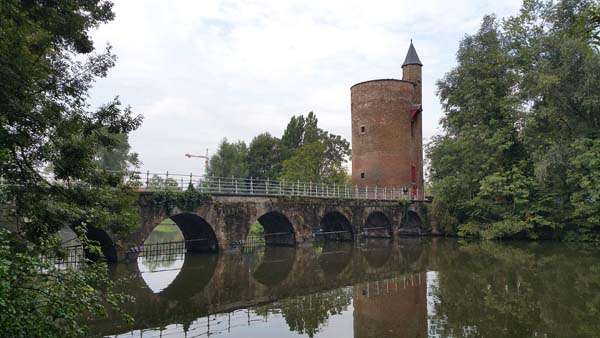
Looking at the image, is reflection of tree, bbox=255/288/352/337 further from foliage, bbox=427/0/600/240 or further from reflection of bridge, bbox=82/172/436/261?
foliage, bbox=427/0/600/240

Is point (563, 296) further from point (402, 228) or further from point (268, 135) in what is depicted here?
point (268, 135)

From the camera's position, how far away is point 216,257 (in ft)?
55.8

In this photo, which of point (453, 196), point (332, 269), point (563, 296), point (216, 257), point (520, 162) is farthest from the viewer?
point (453, 196)

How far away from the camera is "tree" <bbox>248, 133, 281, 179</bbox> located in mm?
44531

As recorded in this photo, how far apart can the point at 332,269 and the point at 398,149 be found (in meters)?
17.0

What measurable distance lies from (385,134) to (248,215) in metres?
14.7

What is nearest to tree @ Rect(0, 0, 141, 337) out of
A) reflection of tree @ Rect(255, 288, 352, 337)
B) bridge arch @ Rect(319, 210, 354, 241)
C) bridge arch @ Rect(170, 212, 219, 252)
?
reflection of tree @ Rect(255, 288, 352, 337)

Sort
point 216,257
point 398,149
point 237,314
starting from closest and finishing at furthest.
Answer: point 237,314
point 216,257
point 398,149

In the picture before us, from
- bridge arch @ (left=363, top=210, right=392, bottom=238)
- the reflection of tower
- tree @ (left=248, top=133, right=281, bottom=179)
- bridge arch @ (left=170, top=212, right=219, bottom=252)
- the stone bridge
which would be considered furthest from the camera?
tree @ (left=248, top=133, right=281, bottom=179)

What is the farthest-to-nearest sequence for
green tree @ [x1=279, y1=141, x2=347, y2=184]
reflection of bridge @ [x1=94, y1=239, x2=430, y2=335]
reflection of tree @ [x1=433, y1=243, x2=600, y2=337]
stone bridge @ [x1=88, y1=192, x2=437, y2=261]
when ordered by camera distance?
green tree @ [x1=279, y1=141, x2=347, y2=184] < stone bridge @ [x1=88, y1=192, x2=437, y2=261] < reflection of bridge @ [x1=94, y1=239, x2=430, y2=335] < reflection of tree @ [x1=433, y1=243, x2=600, y2=337]

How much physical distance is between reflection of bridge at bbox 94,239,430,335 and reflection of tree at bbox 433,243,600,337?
1638mm

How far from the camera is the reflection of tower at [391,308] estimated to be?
7691 mm

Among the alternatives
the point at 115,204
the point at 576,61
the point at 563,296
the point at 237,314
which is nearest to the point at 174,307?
the point at 237,314

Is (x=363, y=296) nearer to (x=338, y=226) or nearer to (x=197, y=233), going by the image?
(x=197, y=233)
